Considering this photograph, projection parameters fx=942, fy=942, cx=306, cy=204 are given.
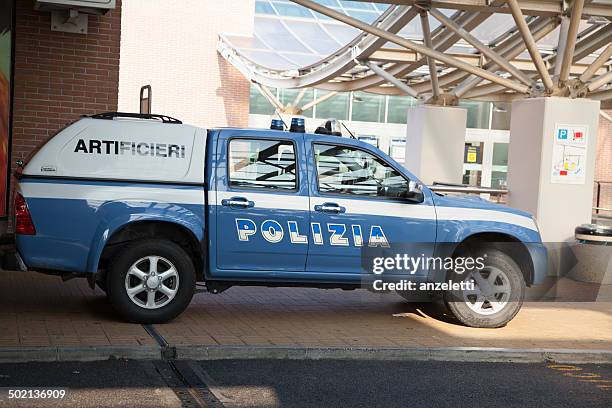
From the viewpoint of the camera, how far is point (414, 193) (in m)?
9.77

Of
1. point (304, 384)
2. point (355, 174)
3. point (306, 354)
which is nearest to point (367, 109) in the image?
point (355, 174)

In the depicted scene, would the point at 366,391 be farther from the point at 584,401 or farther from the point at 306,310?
the point at 306,310

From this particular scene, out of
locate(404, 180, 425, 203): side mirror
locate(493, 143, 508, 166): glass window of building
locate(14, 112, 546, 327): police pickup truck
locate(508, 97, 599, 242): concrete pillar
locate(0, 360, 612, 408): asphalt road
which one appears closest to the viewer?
locate(0, 360, 612, 408): asphalt road

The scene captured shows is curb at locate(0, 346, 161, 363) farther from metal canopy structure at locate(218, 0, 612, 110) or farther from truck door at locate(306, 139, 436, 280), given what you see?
metal canopy structure at locate(218, 0, 612, 110)

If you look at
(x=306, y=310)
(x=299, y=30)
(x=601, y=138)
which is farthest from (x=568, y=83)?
(x=601, y=138)

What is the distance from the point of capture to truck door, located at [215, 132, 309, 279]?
9.41 metres

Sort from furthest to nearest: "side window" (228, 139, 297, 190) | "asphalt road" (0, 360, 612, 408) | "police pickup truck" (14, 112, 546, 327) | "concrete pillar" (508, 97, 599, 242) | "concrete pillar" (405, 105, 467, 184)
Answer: "concrete pillar" (405, 105, 467, 184)
"concrete pillar" (508, 97, 599, 242)
"side window" (228, 139, 297, 190)
"police pickup truck" (14, 112, 546, 327)
"asphalt road" (0, 360, 612, 408)

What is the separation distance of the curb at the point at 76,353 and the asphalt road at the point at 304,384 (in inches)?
4.3

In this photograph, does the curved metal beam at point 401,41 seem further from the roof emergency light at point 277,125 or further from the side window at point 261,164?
the side window at point 261,164

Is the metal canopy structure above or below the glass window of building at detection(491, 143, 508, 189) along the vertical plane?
above

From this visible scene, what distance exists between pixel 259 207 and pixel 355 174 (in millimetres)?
1136

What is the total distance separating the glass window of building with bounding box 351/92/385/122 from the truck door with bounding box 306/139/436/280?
87.2 ft

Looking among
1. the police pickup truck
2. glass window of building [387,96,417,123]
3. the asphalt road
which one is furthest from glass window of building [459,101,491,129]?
the asphalt road

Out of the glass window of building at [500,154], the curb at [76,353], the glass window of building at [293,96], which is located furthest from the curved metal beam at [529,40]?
the glass window of building at [293,96]
